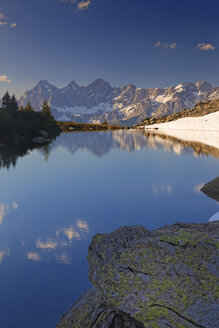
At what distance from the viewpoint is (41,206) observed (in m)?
23.2

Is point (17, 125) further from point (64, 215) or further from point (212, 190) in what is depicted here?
point (212, 190)

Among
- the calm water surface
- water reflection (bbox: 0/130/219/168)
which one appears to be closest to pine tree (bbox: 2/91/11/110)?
water reflection (bbox: 0/130/219/168)

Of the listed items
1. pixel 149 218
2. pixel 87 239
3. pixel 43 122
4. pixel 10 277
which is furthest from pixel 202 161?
pixel 43 122

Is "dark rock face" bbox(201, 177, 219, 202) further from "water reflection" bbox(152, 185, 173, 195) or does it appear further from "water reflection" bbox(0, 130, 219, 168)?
"water reflection" bbox(0, 130, 219, 168)

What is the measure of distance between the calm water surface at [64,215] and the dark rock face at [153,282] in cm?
316

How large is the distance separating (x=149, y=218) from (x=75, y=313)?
12899mm

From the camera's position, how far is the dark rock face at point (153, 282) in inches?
209

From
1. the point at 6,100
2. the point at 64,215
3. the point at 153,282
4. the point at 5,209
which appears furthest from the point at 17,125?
the point at 153,282

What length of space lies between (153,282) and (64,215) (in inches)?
605

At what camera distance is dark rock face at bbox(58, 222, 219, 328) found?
17.4 feet

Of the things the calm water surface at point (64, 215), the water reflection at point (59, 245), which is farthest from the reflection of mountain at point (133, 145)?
the water reflection at point (59, 245)

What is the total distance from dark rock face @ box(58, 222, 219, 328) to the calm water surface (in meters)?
3.16

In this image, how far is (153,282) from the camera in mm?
5996

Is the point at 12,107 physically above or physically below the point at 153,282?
above
